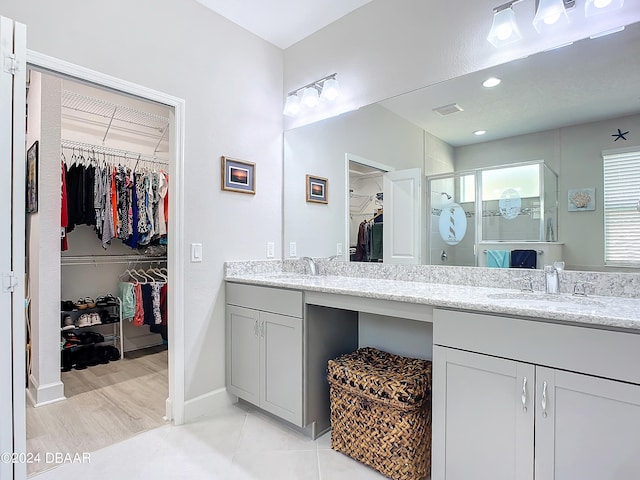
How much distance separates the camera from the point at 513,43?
1821mm

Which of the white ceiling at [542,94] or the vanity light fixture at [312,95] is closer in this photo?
the white ceiling at [542,94]

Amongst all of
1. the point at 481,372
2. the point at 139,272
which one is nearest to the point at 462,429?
the point at 481,372

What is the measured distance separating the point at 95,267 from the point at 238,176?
2.21 meters

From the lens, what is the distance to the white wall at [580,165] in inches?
65.3

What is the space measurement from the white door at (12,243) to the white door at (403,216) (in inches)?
Result: 75.0

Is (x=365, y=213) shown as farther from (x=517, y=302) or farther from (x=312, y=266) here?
(x=517, y=302)

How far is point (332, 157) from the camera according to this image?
2723 mm

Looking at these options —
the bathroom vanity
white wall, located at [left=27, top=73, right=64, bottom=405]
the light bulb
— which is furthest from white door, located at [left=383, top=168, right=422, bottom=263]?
white wall, located at [left=27, top=73, right=64, bottom=405]

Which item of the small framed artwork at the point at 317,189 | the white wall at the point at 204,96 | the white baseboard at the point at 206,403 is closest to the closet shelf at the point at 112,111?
the white wall at the point at 204,96

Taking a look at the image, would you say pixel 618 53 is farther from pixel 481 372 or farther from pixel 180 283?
pixel 180 283

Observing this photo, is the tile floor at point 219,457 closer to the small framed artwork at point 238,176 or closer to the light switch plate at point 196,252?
the light switch plate at point 196,252

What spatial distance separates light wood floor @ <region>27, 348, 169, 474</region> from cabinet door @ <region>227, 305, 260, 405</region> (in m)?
0.52

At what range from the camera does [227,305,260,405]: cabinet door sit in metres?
2.33

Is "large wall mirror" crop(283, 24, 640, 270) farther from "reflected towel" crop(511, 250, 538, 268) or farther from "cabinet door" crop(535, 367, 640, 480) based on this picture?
"cabinet door" crop(535, 367, 640, 480)
